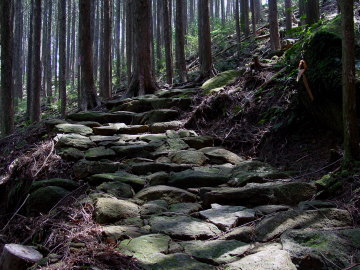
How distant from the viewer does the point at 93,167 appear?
4332 mm

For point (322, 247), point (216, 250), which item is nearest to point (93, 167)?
point (216, 250)

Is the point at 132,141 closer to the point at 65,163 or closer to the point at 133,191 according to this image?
the point at 65,163

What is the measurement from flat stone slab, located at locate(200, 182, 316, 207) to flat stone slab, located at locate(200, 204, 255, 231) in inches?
6.4

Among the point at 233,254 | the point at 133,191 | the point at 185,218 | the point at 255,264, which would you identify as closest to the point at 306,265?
the point at 255,264

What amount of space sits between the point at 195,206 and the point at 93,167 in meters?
1.59

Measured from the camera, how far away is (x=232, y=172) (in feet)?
14.5

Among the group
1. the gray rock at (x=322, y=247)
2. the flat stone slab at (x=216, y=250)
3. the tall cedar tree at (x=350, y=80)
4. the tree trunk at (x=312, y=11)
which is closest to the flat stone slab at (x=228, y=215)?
the flat stone slab at (x=216, y=250)

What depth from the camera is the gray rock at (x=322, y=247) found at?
2064mm

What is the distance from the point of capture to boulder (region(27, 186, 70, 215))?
3.58 m

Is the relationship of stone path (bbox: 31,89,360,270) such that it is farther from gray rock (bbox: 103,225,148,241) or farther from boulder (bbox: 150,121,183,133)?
boulder (bbox: 150,121,183,133)

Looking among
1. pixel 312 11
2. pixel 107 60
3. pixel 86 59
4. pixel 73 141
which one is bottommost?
pixel 73 141

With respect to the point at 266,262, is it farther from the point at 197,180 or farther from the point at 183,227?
the point at 197,180

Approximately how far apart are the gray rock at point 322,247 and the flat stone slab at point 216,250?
34cm

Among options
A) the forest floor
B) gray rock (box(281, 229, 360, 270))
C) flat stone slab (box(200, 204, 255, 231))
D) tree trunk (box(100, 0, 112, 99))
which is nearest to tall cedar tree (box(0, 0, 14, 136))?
the forest floor
